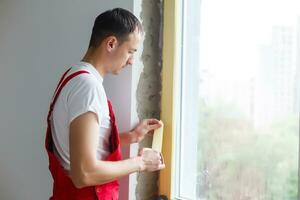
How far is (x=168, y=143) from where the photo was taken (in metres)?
1.48

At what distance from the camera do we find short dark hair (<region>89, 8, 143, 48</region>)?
1198 mm

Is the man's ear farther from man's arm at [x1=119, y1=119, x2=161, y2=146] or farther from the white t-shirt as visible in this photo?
man's arm at [x1=119, y1=119, x2=161, y2=146]

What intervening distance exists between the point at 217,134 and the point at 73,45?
766 mm

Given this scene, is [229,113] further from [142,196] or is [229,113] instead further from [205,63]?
[142,196]

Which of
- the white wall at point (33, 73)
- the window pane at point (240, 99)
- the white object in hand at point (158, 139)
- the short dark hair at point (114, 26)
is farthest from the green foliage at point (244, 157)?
the short dark hair at point (114, 26)

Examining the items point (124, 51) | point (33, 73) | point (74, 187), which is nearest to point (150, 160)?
point (74, 187)

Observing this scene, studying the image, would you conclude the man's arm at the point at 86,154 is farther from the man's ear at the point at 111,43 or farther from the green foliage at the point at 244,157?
the green foliage at the point at 244,157

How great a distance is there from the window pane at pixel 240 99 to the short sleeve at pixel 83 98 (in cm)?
50

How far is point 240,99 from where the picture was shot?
4.32 feet

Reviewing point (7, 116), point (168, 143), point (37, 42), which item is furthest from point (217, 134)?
point (7, 116)

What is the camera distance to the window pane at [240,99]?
1199 mm

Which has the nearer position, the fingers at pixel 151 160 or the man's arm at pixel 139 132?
the fingers at pixel 151 160

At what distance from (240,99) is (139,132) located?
1.38 feet

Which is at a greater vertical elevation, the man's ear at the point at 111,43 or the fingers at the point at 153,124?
the man's ear at the point at 111,43
